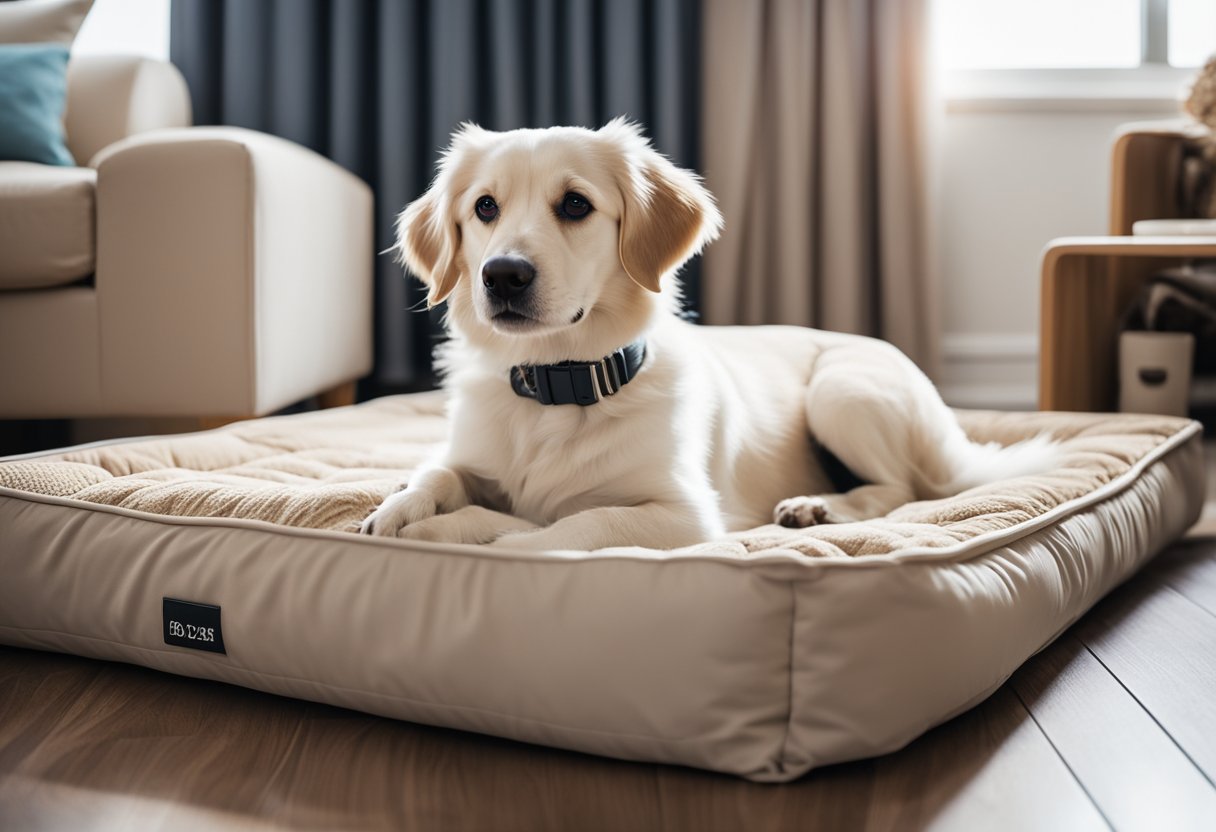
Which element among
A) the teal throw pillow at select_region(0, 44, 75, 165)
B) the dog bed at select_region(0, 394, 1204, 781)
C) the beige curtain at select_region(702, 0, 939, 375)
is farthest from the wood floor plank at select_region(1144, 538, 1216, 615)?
the teal throw pillow at select_region(0, 44, 75, 165)

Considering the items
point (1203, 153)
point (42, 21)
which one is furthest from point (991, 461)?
point (42, 21)

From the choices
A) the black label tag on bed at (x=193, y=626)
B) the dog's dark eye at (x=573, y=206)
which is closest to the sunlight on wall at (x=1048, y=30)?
the dog's dark eye at (x=573, y=206)

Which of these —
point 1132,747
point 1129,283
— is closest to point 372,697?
point 1132,747

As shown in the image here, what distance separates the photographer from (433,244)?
73.7 inches

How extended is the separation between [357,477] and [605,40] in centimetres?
228

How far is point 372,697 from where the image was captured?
127 cm

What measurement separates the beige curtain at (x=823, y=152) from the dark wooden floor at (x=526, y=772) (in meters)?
2.45

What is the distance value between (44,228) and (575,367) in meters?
1.59

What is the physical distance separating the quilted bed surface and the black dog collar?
296 mm

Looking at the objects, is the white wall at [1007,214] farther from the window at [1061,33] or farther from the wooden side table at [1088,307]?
the wooden side table at [1088,307]

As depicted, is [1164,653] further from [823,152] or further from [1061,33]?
[1061,33]

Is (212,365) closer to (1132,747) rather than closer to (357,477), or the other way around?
(357,477)

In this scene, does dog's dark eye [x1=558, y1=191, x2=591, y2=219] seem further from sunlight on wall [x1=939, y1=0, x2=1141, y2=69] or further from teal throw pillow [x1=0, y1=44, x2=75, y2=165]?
sunlight on wall [x1=939, y1=0, x2=1141, y2=69]

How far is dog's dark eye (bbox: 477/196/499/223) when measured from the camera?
5.51ft
